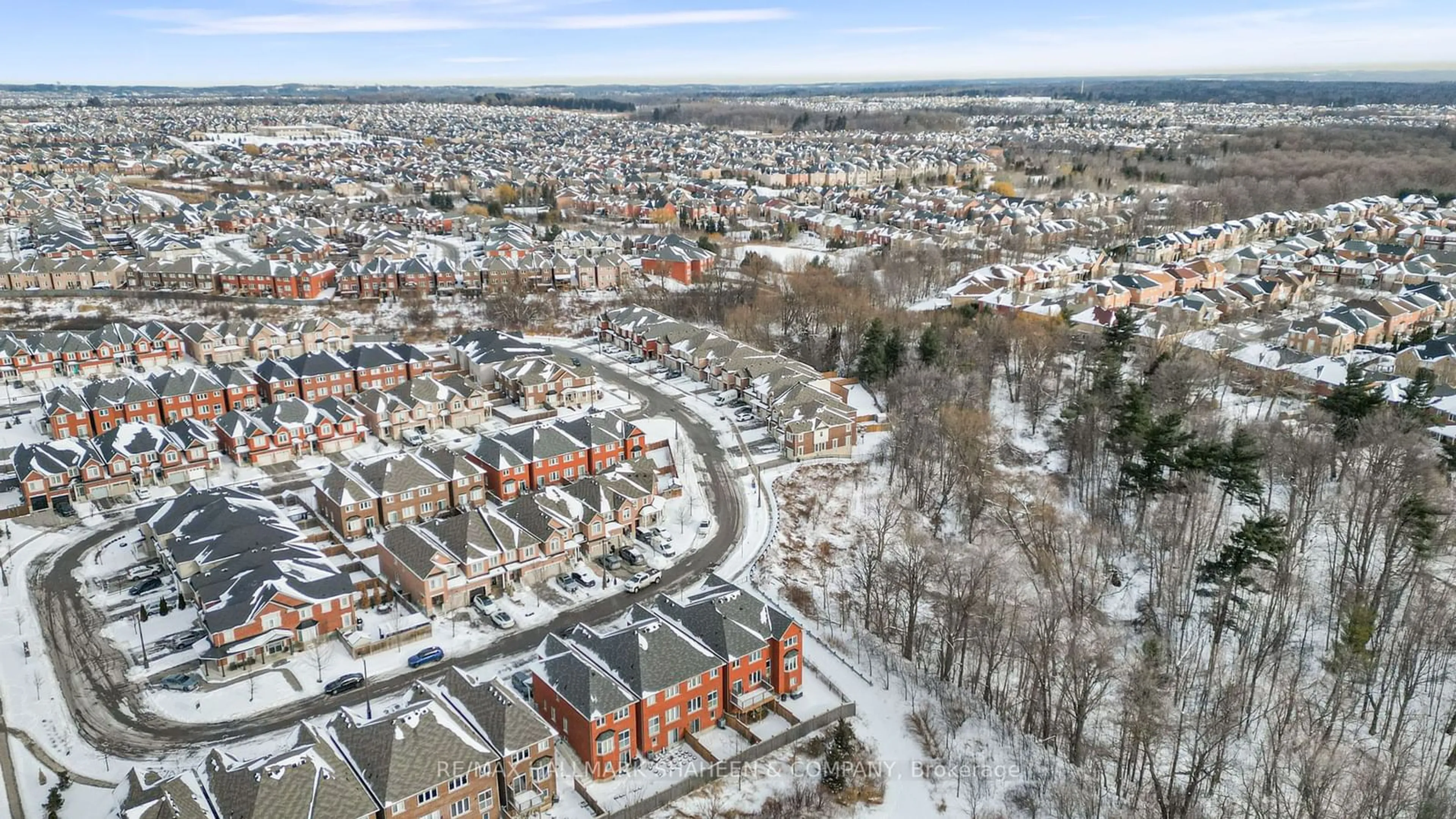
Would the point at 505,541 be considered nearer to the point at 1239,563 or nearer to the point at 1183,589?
the point at 1239,563

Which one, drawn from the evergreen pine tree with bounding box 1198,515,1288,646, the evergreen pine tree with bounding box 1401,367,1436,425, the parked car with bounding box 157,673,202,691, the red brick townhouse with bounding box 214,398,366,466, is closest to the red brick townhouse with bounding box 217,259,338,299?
the red brick townhouse with bounding box 214,398,366,466

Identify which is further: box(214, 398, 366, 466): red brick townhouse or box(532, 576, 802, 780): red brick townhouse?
box(214, 398, 366, 466): red brick townhouse

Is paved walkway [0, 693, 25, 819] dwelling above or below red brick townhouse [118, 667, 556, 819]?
below

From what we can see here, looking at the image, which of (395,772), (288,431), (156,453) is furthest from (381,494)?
(395,772)

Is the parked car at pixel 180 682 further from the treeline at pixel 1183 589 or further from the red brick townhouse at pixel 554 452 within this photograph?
the treeline at pixel 1183 589

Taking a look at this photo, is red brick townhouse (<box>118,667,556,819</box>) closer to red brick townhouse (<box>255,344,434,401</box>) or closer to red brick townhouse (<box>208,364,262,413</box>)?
red brick townhouse (<box>208,364,262,413</box>)

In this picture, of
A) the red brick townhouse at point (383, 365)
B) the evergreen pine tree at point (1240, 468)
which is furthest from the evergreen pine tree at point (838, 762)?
the red brick townhouse at point (383, 365)

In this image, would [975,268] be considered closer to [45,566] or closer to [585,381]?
[585,381]
